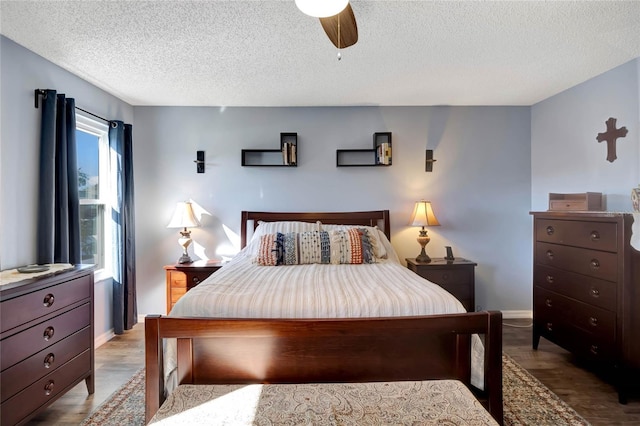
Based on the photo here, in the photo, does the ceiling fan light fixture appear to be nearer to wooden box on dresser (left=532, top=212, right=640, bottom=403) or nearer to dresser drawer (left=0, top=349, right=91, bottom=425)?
wooden box on dresser (left=532, top=212, right=640, bottom=403)

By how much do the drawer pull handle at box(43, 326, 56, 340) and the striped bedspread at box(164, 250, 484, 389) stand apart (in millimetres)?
912

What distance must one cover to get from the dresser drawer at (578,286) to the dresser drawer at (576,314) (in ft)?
0.14

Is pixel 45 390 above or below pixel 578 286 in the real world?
below

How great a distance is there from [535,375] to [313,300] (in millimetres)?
2017

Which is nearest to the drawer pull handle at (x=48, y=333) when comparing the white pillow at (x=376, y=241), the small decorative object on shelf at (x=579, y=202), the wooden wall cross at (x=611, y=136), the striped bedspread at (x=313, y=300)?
the striped bedspread at (x=313, y=300)

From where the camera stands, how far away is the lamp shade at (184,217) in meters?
3.23

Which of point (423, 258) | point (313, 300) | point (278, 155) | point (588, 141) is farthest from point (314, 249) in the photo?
point (588, 141)

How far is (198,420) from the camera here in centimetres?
108

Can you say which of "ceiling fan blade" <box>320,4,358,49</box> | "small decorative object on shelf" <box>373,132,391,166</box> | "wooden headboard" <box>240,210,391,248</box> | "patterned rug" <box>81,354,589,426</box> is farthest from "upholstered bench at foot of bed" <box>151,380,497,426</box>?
"small decorative object on shelf" <box>373,132,391,166</box>

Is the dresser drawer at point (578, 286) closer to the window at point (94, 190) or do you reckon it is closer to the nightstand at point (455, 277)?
the nightstand at point (455, 277)

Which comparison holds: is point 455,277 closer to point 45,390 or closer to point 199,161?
point 199,161

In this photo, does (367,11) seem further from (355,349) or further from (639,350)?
(639,350)

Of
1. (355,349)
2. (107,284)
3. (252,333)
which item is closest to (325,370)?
(355,349)

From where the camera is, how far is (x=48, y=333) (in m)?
1.83
